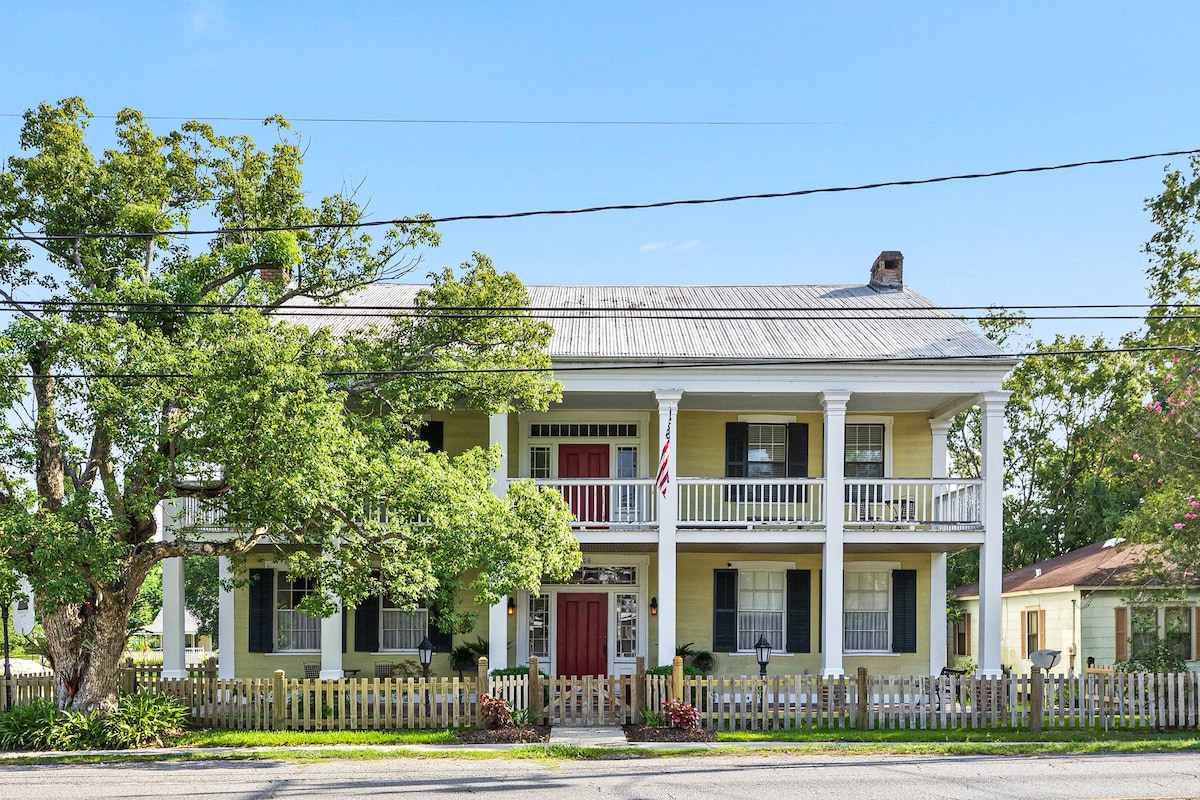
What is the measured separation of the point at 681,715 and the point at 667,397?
5.67 meters

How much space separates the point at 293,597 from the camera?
23344 millimetres

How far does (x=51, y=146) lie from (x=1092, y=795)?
1591cm

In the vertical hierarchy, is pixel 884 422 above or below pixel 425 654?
above

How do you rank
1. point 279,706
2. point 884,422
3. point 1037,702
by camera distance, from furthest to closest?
point 884,422
point 279,706
point 1037,702

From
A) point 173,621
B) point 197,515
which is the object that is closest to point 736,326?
point 197,515

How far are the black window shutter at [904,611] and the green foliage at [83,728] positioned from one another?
13914 mm

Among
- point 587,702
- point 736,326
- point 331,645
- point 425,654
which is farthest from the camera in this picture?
point 736,326

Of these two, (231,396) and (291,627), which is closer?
(231,396)

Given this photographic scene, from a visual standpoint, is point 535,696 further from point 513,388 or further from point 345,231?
point 345,231

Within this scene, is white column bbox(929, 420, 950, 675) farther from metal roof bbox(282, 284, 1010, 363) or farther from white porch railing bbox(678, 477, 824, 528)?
white porch railing bbox(678, 477, 824, 528)

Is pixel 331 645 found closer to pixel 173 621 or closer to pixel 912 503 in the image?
pixel 173 621

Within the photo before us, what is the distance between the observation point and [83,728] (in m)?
16.2

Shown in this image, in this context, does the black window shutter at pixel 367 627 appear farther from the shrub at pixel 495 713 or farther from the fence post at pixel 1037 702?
the fence post at pixel 1037 702

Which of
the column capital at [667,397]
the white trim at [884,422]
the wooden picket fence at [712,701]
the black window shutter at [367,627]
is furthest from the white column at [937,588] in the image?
the black window shutter at [367,627]
